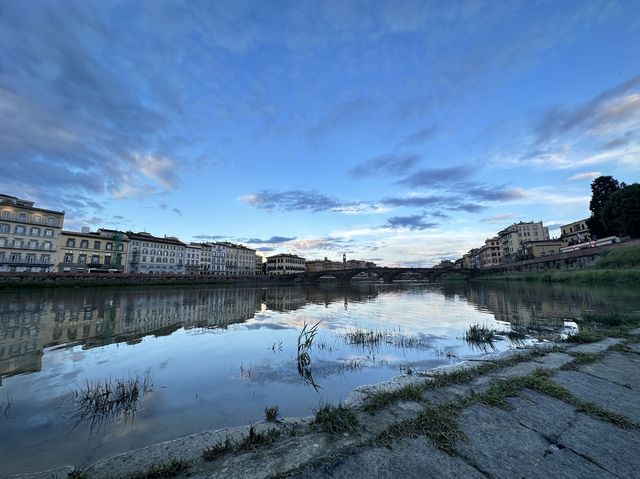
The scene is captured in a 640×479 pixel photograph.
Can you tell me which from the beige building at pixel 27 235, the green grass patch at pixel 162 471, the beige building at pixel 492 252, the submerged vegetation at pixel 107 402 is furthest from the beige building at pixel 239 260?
the green grass patch at pixel 162 471

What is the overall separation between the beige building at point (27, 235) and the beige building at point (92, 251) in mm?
4229

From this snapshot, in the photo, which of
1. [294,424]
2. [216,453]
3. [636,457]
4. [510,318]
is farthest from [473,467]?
[510,318]

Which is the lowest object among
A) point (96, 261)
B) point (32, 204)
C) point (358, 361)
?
point (358, 361)

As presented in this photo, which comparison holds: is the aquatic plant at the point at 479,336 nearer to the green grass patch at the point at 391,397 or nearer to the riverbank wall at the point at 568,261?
the green grass patch at the point at 391,397

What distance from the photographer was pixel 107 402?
6.66m

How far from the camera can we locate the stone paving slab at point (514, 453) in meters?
3.42

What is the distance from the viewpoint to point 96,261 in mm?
88125

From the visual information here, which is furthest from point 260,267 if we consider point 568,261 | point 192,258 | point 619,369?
point 619,369

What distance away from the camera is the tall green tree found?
77.9 m

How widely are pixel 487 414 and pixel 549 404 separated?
4.54 ft

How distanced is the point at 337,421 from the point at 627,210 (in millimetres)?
82425

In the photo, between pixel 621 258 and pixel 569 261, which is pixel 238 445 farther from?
pixel 569 261

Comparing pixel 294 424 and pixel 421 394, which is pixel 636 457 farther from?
pixel 294 424

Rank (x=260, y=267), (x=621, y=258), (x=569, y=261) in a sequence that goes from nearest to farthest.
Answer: (x=621, y=258) < (x=569, y=261) < (x=260, y=267)
